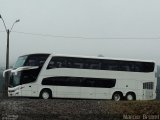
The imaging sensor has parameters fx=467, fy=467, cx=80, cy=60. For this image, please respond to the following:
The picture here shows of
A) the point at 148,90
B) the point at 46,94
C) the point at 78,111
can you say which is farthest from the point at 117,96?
the point at 78,111

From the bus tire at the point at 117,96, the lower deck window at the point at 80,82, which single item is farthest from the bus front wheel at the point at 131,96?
the lower deck window at the point at 80,82

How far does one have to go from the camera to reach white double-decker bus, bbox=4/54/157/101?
1363 inches

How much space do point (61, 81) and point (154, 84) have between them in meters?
7.98

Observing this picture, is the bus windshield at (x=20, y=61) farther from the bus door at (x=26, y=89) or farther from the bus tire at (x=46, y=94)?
the bus tire at (x=46, y=94)

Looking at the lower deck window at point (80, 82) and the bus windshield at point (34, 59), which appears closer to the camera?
the bus windshield at point (34, 59)

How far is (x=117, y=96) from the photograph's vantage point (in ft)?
122

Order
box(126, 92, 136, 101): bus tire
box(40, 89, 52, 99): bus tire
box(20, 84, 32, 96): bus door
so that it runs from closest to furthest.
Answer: box(20, 84, 32, 96): bus door < box(40, 89, 52, 99): bus tire < box(126, 92, 136, 101): bus tire

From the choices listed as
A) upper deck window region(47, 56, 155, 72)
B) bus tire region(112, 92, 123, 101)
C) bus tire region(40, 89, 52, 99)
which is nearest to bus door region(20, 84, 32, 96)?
bus tire region(40, 89, 52, 99)

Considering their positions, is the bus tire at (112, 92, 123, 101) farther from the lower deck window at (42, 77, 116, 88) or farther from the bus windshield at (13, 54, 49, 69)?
the bus windshield at (13, 54, 49, 69)

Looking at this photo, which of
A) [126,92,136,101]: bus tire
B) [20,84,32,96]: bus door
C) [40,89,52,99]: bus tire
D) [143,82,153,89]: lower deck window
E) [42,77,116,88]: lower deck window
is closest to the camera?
[20,84,32,96]: bus door

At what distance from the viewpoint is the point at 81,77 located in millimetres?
35438

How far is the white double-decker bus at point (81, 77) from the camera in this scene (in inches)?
1363

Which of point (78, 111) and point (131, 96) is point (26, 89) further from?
point (78, 111)

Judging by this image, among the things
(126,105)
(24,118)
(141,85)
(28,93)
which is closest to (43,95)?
(28,93)
